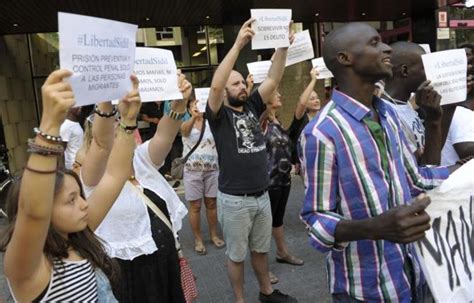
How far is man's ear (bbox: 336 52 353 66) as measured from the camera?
1889 millimetres

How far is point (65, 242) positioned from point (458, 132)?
2.32 metres

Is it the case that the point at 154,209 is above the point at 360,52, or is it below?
below

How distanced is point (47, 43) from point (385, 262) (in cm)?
999

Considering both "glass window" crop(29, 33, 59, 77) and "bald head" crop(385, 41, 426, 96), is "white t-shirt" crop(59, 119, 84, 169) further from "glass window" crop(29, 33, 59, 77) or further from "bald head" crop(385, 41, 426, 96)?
"glass window" crop(29, 33, 59, 77)

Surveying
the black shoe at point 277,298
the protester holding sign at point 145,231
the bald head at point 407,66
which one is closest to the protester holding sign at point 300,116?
the black shoe at point 277,298

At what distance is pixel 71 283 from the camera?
1.60 m

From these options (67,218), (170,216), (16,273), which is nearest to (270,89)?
(170,216)

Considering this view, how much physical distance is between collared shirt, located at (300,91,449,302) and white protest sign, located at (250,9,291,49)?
61.0 inches

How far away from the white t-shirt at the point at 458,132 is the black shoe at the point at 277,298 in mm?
1690

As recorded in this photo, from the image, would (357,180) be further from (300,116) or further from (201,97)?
(201,97)

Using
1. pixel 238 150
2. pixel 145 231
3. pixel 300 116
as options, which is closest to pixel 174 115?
pixel 145 231

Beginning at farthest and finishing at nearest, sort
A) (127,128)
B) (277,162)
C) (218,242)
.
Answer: (218,242) → (277,162) → (127,128)

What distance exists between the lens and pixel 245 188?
3459mm

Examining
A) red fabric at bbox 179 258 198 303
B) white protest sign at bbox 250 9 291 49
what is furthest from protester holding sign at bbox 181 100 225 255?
red fabric at bbox 179 258 198 303
